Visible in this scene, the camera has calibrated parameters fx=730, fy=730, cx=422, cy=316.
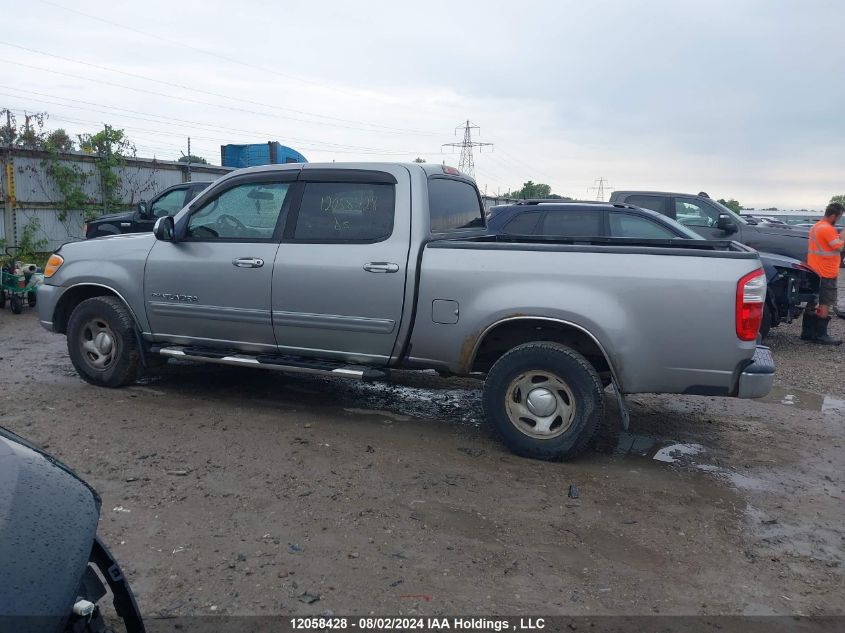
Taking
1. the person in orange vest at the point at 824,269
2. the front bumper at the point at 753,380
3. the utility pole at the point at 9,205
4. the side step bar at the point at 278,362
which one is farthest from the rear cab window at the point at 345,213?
the utility pole at the point at 9,205

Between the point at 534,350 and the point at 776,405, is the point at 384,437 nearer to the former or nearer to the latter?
the point at 534,350

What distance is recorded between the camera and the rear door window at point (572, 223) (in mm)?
8969

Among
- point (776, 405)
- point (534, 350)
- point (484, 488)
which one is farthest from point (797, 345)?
point (484, 488)

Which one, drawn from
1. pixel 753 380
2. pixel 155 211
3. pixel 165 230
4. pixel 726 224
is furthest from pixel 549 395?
pixel 155 211

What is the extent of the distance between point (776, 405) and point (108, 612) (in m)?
5.91

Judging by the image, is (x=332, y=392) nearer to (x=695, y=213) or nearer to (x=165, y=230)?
(x=165, y=230)

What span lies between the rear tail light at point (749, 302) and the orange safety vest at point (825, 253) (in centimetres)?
611

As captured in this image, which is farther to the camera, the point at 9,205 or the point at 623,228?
the point at 9,205

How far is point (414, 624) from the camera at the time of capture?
118 inches

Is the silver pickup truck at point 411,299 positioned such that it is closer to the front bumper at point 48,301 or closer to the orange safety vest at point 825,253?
the front bumper at point 48,301

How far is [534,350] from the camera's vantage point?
4.86 meters

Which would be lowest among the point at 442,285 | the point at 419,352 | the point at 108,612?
the point at 108,612

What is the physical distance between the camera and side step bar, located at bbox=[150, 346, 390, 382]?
532cm

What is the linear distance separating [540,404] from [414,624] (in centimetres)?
217
